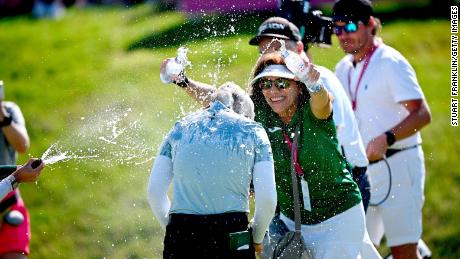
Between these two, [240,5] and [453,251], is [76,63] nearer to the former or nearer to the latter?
[240,5]

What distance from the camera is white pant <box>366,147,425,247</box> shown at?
27.6ft

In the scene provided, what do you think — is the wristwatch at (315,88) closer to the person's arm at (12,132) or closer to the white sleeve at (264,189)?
the white sleeve at (264,189)

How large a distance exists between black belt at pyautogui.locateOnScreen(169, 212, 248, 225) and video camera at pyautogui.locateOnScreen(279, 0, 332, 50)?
2.87 m

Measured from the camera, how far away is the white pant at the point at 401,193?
27.6 ft

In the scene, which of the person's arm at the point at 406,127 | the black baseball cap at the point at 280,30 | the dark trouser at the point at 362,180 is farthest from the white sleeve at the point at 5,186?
the person's arm at the point at 406,127

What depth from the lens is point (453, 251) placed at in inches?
442

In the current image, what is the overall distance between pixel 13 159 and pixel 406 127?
10.0 ft

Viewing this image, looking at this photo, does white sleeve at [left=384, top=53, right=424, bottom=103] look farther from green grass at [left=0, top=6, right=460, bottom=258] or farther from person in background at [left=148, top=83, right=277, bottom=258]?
green grass at [left=0, top=6, right=460, bottom=258]

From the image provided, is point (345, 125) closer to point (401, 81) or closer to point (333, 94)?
point (333, 94)

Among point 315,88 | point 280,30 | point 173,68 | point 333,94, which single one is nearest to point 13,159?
point 173,68

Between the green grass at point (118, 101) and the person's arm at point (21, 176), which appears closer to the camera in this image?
the person's arm at point (21, 176)

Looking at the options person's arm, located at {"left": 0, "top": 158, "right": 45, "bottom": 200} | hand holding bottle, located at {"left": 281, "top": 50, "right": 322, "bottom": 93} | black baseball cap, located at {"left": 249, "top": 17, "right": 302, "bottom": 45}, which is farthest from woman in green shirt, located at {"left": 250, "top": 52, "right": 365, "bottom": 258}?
person's arm, located at {"left": 0, "top": 158, "right": 45, "bottom": 200}

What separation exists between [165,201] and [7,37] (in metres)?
14.2

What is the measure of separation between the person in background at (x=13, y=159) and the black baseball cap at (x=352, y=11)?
2613mm
